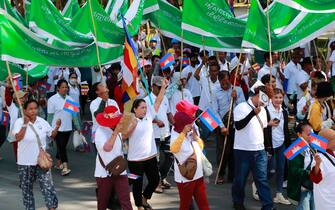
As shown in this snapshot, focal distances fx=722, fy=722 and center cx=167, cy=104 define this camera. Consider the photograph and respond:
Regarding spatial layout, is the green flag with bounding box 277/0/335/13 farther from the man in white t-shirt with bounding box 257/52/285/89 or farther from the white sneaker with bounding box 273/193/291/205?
the man in white t-shirt with bounding box 257/52/285/89

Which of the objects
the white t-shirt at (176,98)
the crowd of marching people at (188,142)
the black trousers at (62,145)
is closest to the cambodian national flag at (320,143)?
the crowd of marching people at (188,142)

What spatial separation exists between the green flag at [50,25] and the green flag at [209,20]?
153 cm

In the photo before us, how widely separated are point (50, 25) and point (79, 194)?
2512 mm

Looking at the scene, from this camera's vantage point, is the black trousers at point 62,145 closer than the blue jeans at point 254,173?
No

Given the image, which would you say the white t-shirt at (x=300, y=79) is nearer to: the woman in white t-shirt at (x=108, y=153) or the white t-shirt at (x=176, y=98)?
the white t-shirt at (x=176, y=98)

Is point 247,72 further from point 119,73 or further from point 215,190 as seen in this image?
point 215,190

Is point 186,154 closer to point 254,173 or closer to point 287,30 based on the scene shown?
point 254,173

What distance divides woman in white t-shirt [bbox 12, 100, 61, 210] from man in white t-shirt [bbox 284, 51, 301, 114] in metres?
6.68

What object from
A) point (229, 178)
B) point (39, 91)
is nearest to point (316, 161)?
point (229, 178)

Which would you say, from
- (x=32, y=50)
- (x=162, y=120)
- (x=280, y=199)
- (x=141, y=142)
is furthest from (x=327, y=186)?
(x=32, y=50)

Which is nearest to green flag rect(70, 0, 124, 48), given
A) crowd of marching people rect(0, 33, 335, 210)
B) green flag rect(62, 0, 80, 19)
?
crowd of marching people rect(0, 33, 335, 210)

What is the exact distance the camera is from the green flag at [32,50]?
9383mm

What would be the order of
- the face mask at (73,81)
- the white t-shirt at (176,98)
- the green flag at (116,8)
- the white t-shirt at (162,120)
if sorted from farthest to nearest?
1. the face mask at (73,81)
2. the green flag at (116,8)
3. the white t-shirt at (176,98)
4. the white t-shirt at (162,120)

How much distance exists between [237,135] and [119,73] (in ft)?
13.7
